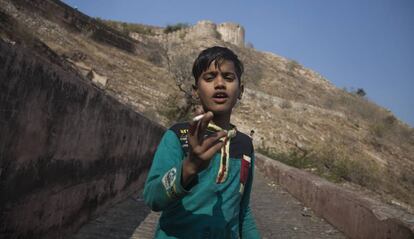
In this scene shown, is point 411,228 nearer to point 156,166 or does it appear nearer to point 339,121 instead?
point 156,166

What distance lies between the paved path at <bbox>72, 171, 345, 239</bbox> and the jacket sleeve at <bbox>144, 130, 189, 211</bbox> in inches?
100

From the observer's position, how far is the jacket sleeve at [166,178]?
1.22 meters

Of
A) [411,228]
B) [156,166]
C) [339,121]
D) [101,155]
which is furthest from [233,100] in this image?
[339,121]

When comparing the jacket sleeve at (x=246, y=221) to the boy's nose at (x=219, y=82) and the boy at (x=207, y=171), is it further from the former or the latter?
the boy's nose at (x=219, y=82)

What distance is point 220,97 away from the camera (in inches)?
63.2

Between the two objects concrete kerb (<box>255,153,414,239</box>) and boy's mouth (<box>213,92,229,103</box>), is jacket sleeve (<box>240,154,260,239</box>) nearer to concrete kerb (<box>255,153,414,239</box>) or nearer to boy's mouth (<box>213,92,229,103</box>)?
boy's mouth (<box>213,92,229,103</box>)

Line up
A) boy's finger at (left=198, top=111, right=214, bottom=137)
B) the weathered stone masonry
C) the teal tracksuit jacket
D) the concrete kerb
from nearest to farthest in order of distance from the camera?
boy's finger at (left=198, top=111, right=214, bottom=137)
the teal tracksuit jacket
the weathered stone masonry
the concrete kerb

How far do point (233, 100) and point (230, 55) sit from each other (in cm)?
24

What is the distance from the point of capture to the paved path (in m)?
4.06

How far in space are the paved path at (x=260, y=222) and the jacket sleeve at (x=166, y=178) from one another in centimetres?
255

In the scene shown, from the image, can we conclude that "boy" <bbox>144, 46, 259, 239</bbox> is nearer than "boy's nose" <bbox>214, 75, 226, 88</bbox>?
Yes

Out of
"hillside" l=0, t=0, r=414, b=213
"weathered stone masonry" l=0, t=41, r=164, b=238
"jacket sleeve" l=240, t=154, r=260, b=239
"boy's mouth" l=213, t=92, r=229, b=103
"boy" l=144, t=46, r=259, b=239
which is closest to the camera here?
"boy" l=144, t=46, r=259, b=239

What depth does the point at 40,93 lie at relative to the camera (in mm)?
2434

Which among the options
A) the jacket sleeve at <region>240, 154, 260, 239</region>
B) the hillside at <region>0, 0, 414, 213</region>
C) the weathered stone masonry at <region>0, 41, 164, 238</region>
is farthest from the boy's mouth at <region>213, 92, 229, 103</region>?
the hillside at <region>0, 0, 414, 213</region>
